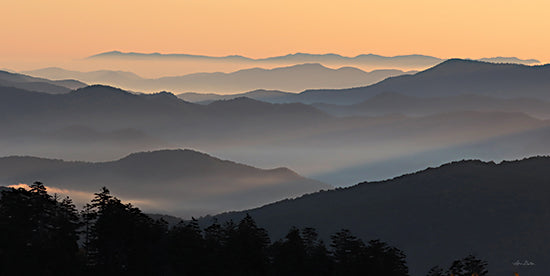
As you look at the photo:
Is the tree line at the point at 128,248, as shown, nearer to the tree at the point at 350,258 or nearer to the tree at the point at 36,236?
the tree at the point at 36,236

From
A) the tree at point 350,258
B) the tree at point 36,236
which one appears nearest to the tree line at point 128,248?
the tree at point 36,236

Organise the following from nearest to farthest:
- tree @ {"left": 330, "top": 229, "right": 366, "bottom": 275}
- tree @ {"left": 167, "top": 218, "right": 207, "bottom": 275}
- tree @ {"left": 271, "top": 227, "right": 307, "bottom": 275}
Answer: tree @ {"left": 167, "top": 218, "right": 207, "bottom": 275} → tree @ {"left": 271, "top": 227, "right": 307, "bottom": 275} → tree @ {"left": 330, "top": 229, "right": 366, "bottom": 275}

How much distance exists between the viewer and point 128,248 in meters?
84.3

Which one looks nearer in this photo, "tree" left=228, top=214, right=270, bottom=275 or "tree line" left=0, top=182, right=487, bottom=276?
"tree line" left=0, top=182, right=487, bottom=276

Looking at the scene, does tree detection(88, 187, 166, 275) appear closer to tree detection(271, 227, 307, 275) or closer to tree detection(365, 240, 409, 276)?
tree detection(271, 227, 307, 275)

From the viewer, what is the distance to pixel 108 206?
8450cm

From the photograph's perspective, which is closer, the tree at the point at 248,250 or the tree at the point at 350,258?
the tree at the point at 248,250

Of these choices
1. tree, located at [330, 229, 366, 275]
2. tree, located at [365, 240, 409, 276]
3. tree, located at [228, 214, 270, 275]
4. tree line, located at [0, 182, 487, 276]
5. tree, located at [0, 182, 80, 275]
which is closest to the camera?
tree, located at [0, 182, 80, 275]

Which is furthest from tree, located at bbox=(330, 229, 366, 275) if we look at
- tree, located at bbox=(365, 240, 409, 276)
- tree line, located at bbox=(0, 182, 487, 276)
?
tree, located at bbox=(365, 240, 409, 276)

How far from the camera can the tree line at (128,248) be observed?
7512cm

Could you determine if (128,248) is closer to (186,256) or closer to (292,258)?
(186,256)

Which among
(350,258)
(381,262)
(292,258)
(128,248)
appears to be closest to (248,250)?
(292,258)

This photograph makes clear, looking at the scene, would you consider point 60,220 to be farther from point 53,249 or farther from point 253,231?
point 253,231

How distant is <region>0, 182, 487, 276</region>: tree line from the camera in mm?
75125
